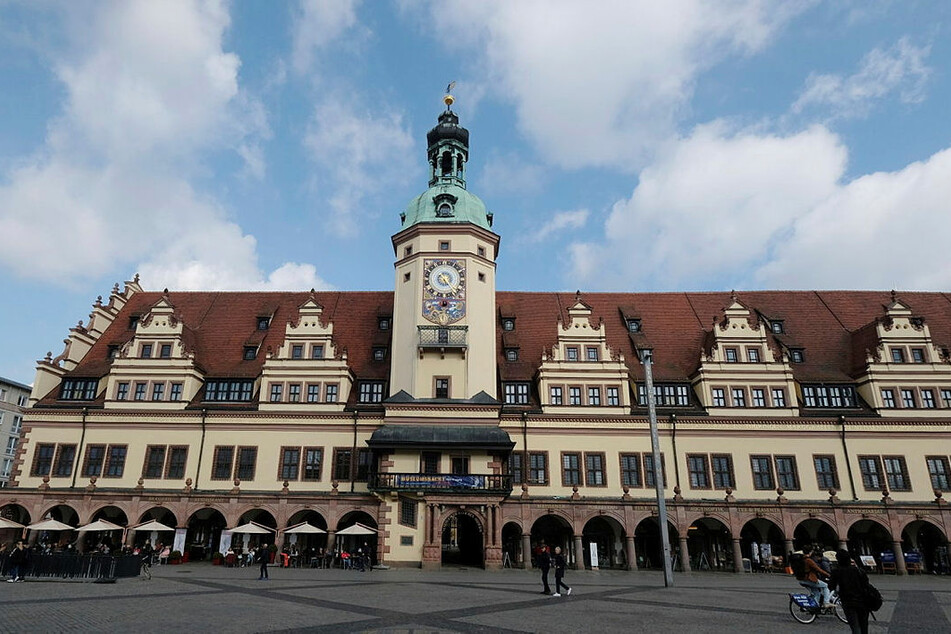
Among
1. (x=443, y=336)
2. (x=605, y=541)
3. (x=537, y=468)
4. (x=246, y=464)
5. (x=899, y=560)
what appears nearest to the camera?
(x=899, y=560)

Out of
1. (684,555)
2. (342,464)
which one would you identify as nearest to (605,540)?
(684,555)

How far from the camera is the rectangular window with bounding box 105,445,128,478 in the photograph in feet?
117

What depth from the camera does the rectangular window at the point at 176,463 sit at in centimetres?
3550

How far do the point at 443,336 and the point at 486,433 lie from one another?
6244mm

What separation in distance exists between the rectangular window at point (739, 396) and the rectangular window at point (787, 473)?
344 cm

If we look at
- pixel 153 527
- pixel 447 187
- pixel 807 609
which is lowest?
pixel 807 609

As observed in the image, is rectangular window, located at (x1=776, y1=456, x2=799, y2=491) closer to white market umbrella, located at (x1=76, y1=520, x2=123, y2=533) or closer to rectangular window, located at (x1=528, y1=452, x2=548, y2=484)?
rectangular window, located at (x1=528, y1=452, x2=548, y2=484)

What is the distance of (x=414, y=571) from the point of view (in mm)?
29453

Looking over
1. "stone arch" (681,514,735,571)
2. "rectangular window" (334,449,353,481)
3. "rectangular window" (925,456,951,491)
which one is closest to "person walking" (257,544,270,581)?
"rectangular window" (334,449,353,481)

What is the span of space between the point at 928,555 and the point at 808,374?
1124 cm

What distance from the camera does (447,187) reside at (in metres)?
40.8

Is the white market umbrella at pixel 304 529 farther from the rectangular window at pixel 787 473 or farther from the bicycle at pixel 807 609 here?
the rectangular window at pixel 787 473

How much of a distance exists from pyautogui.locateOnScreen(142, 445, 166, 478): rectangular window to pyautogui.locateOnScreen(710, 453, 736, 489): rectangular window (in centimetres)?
3102

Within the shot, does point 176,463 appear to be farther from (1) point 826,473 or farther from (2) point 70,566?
(1) point 826,473
